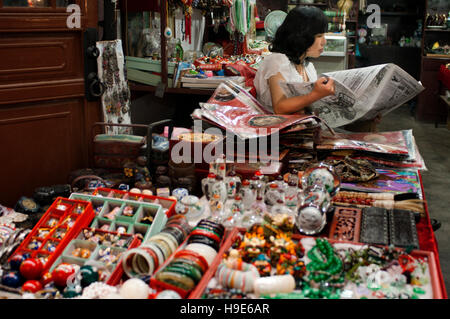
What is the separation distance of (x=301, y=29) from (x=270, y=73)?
25cm

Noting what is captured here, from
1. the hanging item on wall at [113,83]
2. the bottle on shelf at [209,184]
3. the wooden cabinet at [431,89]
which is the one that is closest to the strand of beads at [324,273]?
the bottle on shelf at [209,184]

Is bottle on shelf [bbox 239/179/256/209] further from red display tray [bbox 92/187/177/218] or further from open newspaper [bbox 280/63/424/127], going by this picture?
open newspaper [bbox 280/63/424/127]

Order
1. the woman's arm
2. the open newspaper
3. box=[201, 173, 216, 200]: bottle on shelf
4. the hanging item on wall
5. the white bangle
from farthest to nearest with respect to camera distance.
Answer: the hanging item on wall → the open newspaper → the woman's arm → box=[201, 173, 216, 200]: bottle on shelf → the white bangle

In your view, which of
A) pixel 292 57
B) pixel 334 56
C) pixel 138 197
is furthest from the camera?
pixel 334 56

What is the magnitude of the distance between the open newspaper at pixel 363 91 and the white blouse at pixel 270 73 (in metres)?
0.18

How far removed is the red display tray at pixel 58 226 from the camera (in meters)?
1.37

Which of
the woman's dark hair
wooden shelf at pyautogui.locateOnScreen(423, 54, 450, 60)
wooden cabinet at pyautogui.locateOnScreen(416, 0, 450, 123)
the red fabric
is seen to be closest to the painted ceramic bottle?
the red fabric

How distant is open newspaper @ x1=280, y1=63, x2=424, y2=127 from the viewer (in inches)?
87.5

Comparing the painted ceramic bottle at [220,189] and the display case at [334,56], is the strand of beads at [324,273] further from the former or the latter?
the display case at [334,56]

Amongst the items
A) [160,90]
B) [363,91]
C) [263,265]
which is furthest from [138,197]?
[160,90]

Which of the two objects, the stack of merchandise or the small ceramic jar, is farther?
the stack of merchandise

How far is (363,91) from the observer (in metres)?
2.29

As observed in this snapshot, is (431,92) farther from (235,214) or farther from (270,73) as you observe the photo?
(235,214)

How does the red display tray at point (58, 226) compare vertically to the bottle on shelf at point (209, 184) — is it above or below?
below
